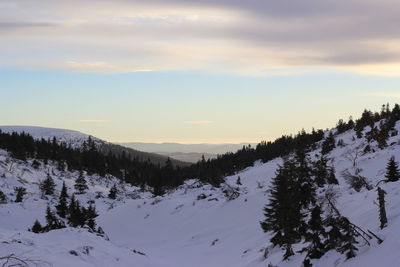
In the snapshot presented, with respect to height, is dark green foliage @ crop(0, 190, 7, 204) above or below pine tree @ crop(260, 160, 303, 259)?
below

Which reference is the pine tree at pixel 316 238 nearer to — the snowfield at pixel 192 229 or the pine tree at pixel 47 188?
the snowfield at pixel 192 229

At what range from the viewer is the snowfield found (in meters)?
16.3

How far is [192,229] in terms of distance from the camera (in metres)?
46.5

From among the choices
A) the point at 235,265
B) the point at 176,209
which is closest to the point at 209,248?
the point at 235,265

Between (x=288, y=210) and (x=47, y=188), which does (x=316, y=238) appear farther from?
(x=47, y=188)

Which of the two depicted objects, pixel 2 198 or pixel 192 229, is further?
pixel 2 198

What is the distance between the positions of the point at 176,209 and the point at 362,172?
2736 centimetres

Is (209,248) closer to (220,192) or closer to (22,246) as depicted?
(220,192)

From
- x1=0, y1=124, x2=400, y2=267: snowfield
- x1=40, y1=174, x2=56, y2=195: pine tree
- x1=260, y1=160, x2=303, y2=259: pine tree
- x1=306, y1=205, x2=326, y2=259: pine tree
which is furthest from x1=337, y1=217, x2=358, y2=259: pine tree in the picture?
x1=40, y1=174, x2=56, y2=195: pine tree

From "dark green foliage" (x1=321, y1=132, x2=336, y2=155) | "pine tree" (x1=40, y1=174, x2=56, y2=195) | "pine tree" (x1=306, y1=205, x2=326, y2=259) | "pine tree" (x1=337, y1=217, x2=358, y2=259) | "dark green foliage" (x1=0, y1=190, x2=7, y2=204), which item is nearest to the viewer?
"pine tree" (x1=337, y1=217, x2=358, y2=259)

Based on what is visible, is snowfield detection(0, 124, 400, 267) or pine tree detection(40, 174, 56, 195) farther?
pine tree detection(40, 174, 56, 195)

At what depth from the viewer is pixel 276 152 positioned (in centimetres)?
12500

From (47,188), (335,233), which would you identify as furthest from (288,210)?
(47,188)

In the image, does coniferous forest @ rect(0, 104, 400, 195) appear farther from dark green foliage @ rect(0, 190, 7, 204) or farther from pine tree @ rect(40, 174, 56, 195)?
dark green foliage @ rect(0, 190, 7, 204)
